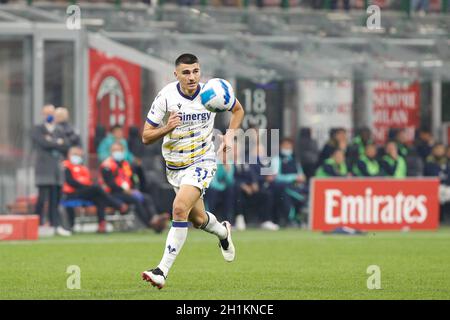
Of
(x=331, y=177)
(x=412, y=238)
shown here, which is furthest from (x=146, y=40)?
(x=412, y=238)

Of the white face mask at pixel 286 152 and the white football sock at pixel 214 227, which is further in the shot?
the white face mask at pixel 286 152

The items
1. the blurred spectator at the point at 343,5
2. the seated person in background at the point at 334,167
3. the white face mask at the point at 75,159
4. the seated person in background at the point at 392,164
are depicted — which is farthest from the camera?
the blurred spectator at the point at 343,5

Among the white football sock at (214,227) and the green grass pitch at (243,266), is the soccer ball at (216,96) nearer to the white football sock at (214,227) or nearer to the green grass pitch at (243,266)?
the white football sock at (214,227)

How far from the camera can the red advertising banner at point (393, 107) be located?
1053 inches

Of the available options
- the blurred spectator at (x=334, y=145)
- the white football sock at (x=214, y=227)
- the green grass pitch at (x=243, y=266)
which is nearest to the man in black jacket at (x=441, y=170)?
the blurred spectator at (x=334, y=145)

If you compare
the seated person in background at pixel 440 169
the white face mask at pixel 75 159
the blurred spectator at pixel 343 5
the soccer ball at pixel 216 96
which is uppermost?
the blurred spectator at pixel 343 5

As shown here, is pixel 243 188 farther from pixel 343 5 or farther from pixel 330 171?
pixel 343 5

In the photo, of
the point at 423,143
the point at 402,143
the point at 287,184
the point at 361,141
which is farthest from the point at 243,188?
the point at 423,143

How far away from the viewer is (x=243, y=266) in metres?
14.7

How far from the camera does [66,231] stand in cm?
2150

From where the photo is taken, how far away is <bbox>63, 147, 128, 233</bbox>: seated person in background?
72.1ft

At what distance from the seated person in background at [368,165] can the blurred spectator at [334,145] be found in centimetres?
41

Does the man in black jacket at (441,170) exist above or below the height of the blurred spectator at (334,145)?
below

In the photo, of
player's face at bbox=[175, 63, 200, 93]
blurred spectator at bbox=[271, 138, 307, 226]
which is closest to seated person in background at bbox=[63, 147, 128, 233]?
blurred spectator at bbox=[271, 138, 307, 226]
